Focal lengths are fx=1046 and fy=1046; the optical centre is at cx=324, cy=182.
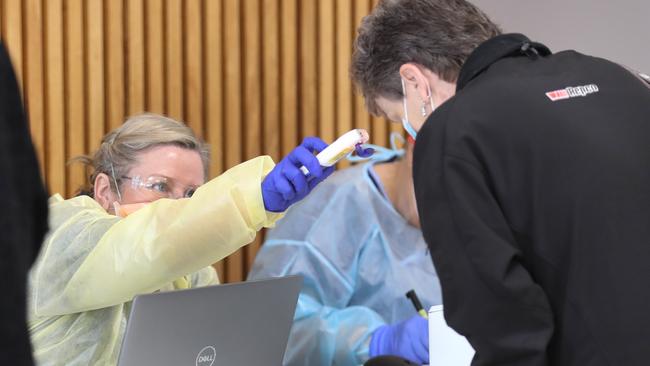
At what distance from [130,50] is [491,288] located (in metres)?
2.07

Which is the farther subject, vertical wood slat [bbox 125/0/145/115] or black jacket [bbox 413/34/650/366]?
vertical wood slat [bbox 125/0/145/115]

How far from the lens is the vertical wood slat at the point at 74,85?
316 centimetres

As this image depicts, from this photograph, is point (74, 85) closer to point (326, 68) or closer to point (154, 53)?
point (154, 53)

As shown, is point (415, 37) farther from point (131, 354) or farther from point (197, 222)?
point (131, 354)

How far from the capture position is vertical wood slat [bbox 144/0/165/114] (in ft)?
10.7

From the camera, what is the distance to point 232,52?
132 inches

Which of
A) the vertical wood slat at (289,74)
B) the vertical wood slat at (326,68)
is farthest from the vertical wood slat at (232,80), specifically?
the vertical wood slat at (326,68)

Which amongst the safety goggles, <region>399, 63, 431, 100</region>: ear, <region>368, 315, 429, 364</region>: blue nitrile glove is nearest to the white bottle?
<region>399, 63, 431, 100</region>: ear

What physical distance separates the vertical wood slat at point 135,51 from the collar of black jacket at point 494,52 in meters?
1.81

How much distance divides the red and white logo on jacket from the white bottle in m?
0.45

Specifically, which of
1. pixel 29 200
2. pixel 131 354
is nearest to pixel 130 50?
pixel 131 354

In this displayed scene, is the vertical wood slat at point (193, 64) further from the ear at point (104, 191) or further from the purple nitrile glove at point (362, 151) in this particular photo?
the purple nitrile glove at point (362, 151)

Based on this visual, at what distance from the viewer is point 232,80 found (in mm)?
3354

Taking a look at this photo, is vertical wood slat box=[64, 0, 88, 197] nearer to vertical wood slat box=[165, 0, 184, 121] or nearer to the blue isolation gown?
vertical wood slat box=[165, 0, 184, 121]
